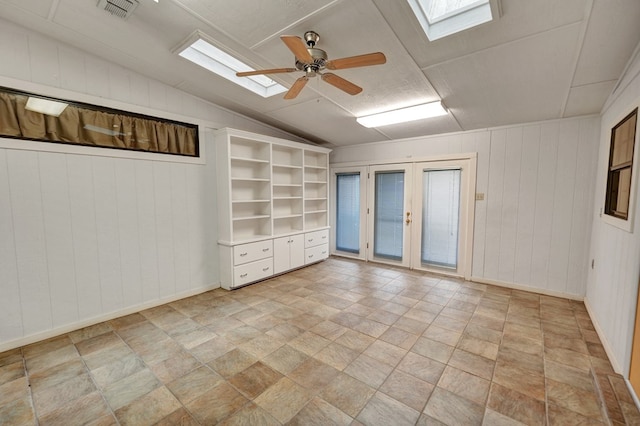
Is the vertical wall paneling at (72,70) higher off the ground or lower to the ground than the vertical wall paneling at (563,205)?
higher

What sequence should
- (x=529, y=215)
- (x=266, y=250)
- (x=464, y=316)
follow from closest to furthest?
1. (x=464, y=316)
2. (x=529, y=215)
3. (x=266, y=250)

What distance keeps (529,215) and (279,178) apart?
4.11 metres

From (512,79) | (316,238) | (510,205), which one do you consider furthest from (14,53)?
(510,205)

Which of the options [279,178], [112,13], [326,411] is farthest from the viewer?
[279,178]

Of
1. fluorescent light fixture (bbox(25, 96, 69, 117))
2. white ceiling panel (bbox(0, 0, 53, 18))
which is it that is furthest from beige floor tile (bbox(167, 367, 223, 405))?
white ceiling panel (bbox(0, 0, 53, 18))

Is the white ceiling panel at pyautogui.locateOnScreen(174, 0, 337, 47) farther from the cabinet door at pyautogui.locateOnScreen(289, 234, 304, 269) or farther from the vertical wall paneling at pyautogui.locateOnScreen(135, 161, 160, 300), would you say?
the cabinet door at pyautogui.locateOnScreen(289, 234, 304, 269)

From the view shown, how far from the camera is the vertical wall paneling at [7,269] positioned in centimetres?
243

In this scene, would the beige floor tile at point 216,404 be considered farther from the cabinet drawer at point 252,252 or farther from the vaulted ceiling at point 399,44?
the vaulted ceiling at point 399,44

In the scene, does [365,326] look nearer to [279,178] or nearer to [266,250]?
[266,250]

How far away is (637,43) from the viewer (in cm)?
199

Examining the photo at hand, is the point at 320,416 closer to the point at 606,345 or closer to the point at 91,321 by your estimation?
the point at 606,345

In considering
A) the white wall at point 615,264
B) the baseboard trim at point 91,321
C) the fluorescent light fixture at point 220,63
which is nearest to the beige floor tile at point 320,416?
the white wall at point 615,264

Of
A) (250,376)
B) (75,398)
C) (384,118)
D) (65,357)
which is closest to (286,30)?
(384,118)

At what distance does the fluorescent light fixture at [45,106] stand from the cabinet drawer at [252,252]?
2456 mm
